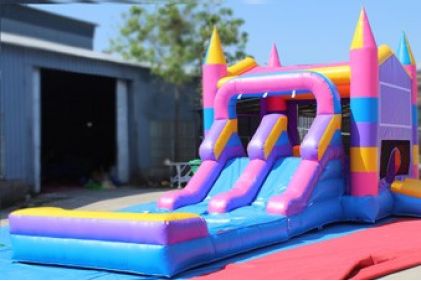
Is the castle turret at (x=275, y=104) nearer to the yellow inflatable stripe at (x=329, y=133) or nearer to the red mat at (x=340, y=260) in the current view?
the yellow inflatable stripe at (x=329, y=133)

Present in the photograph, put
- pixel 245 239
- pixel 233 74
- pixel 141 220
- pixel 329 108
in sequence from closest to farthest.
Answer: pixel 141 220 < pixel 245 239 < pixel 329 108 < pixel 233 74

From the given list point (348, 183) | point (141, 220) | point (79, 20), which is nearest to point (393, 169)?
point (348, 183)

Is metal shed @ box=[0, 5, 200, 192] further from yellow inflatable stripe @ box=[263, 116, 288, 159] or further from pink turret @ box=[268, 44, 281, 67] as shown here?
yellow inflatable stripe @ box=[263, 116, 288, 159]

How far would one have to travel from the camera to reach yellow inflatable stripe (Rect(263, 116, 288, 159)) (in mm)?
7699

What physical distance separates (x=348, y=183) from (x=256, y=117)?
2.47 m

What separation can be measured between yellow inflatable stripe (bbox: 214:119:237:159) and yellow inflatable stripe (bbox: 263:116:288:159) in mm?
805

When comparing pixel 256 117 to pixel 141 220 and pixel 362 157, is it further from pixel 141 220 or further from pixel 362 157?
pixel 141 220

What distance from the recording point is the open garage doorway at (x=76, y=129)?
17062 millimetres

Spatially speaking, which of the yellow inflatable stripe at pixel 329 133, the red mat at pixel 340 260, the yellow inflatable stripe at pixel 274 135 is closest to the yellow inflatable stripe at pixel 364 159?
the yellow inflatable stripe at pixel 329 133

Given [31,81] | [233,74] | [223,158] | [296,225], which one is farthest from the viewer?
[31,81]

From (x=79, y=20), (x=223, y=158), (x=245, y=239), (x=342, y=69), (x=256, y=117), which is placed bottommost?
(x=245, y=239)

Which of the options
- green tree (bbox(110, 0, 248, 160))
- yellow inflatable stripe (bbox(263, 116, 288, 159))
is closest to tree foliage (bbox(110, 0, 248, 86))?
green tree (bbox(110, 0, 248, 160))

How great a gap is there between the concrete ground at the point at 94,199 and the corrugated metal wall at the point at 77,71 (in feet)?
2.53

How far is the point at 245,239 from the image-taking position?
5.80 m
